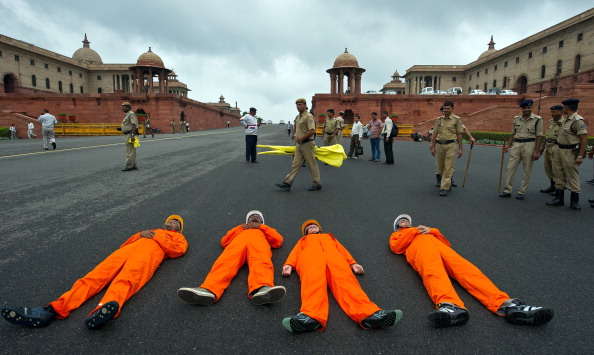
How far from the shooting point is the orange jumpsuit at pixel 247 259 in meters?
2.62

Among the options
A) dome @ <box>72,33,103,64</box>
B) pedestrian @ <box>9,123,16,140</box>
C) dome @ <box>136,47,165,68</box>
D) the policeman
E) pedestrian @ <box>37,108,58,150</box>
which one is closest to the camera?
the policeman

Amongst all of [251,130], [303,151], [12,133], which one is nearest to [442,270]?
[303,151]

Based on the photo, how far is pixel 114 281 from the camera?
2.50m

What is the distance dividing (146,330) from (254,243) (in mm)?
1197

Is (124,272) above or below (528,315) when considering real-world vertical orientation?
above

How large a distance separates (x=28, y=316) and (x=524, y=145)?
24.3ft

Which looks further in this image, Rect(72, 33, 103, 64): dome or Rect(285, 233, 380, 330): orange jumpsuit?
Rect(72, 33, 103, 64): dome

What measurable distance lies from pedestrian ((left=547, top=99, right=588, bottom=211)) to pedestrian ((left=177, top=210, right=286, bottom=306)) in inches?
200

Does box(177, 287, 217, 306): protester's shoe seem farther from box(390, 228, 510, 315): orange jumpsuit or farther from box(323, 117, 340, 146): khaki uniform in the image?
box(323, 117, 340, 146): khaki uniform

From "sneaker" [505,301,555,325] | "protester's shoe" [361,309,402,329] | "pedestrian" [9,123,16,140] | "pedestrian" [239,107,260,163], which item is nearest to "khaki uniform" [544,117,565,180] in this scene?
"sneaker" [505,301,555,325]

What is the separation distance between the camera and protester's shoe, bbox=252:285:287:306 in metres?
2.40

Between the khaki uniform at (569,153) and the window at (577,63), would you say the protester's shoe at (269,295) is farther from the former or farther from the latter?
the window at (577,63)

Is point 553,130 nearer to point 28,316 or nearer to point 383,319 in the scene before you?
point 383,319

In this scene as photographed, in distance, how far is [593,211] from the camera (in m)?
5.29
